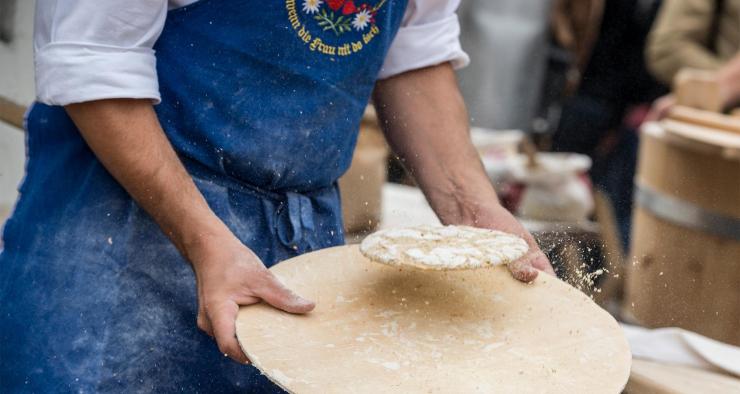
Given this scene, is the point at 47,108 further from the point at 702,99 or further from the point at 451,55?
the point at 702,99

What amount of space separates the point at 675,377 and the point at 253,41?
3.40 feet

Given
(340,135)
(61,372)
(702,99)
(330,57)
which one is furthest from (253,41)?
(702,99)

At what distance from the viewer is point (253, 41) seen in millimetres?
1397

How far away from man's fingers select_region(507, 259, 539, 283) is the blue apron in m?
0.40

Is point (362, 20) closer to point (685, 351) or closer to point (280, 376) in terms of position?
point (280, 376)

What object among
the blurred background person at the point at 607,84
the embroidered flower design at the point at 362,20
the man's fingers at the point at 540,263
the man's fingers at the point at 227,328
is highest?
the embroidered flower design at the point at 362,20

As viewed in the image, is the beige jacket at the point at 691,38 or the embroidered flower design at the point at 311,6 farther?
the beige jacket at the point at 691,38

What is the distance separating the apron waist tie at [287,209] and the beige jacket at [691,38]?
2.60 metres

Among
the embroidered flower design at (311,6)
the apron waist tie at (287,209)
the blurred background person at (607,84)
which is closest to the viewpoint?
the embroidered flower design at (311,6)

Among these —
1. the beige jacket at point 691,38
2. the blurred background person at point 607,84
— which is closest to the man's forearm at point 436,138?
the beige jacket at point 691,38

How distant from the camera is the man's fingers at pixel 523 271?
1391 millimetres

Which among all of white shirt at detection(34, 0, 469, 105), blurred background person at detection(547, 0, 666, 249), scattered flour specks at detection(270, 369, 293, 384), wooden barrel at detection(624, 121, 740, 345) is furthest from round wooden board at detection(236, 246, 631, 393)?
blurred background person at detection(547, 0, 666, 249)

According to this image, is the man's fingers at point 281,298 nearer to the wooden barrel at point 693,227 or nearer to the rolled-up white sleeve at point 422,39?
the rolled-up white sleeve at point 422,39

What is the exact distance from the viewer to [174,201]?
1310mm
